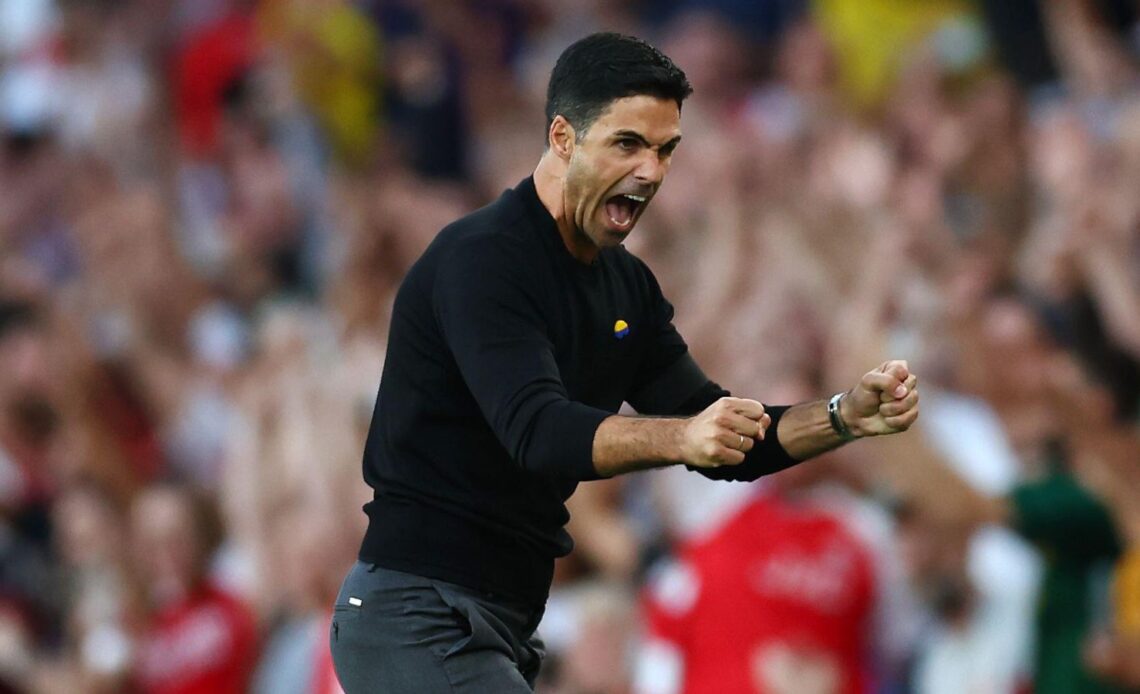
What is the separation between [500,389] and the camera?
4.19 m

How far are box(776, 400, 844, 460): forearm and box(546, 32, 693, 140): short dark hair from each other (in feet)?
2.36

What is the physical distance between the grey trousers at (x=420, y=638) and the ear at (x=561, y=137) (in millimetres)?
980

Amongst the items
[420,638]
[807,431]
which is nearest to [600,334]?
[807,431]

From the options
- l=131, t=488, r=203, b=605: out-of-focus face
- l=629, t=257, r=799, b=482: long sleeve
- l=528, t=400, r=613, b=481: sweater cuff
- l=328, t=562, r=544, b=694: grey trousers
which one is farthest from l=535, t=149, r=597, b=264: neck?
l=131, t=488, r=203, b=605: out-of-focus face

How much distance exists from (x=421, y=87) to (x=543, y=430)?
22.7 feet

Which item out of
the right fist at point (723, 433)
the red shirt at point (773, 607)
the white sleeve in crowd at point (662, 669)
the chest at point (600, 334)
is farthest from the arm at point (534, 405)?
the white sleeve in crowd at point (662, 669)

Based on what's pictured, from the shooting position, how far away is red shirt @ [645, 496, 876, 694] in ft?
24.3

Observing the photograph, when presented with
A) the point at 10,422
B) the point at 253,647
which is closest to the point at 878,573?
the point at 253,647

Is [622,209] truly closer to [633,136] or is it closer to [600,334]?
[633,136]

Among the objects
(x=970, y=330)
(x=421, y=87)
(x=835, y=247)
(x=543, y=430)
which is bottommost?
(x=543, y=430)

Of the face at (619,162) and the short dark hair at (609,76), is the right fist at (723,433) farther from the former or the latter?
the short dark hair at (609,76)

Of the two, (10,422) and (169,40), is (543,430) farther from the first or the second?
(169,40)

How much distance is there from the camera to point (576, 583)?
26.5 feet

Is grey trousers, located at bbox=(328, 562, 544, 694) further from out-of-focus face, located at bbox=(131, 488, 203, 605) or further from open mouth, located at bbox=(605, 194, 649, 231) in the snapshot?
out-of-focus face, located at bbox=(131, 488, 203, 605)
